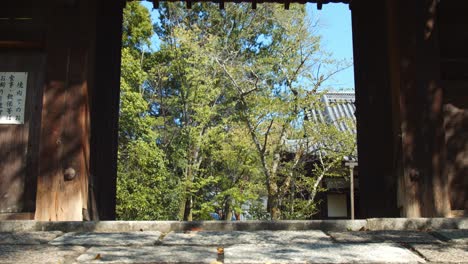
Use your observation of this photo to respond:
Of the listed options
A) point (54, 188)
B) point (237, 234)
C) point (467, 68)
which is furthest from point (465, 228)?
point (54, 188)

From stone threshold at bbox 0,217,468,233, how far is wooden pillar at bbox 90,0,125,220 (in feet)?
4.34

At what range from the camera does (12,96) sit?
5125 millimetres

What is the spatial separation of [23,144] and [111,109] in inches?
42.9

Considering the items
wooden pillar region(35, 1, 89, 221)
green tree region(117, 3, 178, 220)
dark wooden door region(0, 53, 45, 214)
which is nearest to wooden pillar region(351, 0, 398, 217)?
wooden pillar region(35, 1, 89, 221)

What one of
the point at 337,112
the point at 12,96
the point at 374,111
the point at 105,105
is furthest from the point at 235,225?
the point at 337,112

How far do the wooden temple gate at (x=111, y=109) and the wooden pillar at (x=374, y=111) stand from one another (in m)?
0.01

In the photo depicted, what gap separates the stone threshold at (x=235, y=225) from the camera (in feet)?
12.4

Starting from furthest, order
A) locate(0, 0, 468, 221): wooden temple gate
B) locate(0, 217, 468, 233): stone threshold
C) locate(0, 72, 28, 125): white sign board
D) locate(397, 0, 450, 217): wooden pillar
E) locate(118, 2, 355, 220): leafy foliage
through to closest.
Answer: locate(118, 2, 355, 220): leafy foliage
locate(0, 72, 28, 125): white sign board
locate(0, 0, 468, 221): wooden temple gate
locate(397, 0, 450, 217): wooden pillar
locate(0, 217, 468, 233): stone threshold

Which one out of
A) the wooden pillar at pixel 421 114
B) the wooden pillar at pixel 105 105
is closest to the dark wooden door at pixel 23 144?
the wooden pillar at pixel 105 105

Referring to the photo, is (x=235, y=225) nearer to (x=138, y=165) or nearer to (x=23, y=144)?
(x=23, y=144)

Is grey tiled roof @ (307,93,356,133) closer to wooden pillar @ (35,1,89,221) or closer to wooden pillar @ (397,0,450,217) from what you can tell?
wooden pillar @ (397,0,450,217)

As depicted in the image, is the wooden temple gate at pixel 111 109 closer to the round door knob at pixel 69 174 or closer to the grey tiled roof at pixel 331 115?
the round door knob at pixel 69 174

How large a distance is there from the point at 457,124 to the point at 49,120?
12.2 feet

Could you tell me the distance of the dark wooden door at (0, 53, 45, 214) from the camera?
494cm
